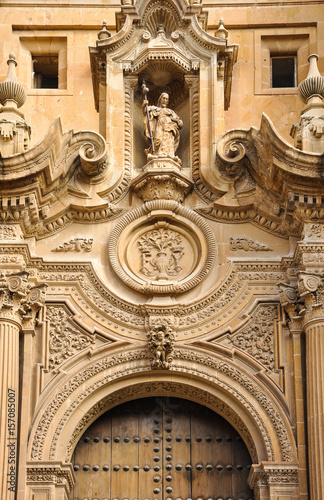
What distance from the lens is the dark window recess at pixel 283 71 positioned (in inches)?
969

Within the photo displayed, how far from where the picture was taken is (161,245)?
21.1m

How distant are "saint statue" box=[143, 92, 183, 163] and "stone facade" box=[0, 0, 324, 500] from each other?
0.10 ft

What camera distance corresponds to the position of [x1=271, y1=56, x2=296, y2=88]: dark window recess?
2461cm

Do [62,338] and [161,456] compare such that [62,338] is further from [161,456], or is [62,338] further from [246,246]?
[246,246]

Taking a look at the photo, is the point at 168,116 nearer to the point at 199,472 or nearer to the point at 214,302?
the point at 214,302

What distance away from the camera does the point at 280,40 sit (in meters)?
24.6

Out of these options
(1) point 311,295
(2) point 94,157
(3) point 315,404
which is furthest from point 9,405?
(1) point 311,295

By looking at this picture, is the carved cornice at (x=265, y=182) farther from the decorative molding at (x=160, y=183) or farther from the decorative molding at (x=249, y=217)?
the decorative molding at (x=160, y=183)

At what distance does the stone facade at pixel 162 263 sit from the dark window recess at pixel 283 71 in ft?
7.35

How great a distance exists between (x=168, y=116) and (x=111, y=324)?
355cm

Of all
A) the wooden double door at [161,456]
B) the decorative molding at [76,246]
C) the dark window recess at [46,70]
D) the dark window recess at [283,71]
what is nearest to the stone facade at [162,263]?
the decorative molding at [76,246]

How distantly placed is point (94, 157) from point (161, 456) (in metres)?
4.72

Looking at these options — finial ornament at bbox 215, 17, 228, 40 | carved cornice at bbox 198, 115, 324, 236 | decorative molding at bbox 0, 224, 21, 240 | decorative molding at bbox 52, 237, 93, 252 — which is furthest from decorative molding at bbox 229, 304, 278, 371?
finial ornament at bbox 215, 17, 228, 40

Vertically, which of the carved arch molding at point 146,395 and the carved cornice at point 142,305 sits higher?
the carved cornice at point 142,305
